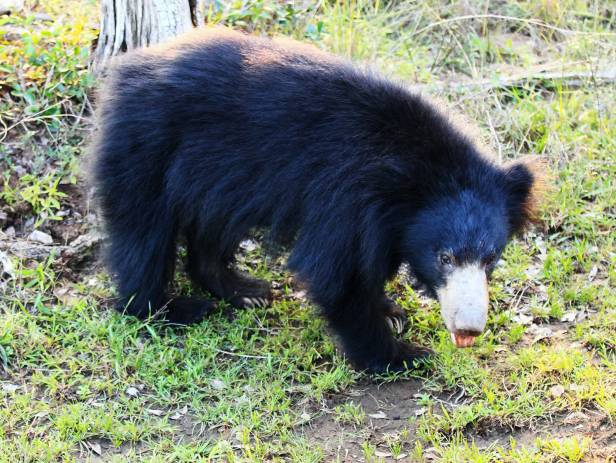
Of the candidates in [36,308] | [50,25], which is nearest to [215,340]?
[36,308]

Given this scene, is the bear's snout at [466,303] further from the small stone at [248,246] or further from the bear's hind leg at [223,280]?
the small stone at [248,246]

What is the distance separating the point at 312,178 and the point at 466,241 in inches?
32.8

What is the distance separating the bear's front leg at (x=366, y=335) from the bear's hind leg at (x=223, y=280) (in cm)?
76

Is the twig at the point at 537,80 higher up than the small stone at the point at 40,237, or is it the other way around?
the twig at the point at 537,80

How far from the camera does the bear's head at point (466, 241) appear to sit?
390 cm

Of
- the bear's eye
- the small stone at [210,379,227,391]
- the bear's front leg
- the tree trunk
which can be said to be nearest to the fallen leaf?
the small stone at [210,379,227,391]

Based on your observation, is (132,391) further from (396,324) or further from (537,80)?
(537,80)

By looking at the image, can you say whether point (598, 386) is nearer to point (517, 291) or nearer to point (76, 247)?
point (517, 291)

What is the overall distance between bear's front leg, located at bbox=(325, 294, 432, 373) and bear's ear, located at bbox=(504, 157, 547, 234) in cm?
80

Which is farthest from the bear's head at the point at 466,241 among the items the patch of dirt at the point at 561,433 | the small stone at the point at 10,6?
the small stone at the point at 10,6

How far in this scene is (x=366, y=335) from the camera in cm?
432

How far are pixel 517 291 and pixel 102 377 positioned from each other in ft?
7.77

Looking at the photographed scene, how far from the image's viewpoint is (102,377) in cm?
431

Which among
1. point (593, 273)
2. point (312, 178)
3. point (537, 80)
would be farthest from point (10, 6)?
point (593, 273)
